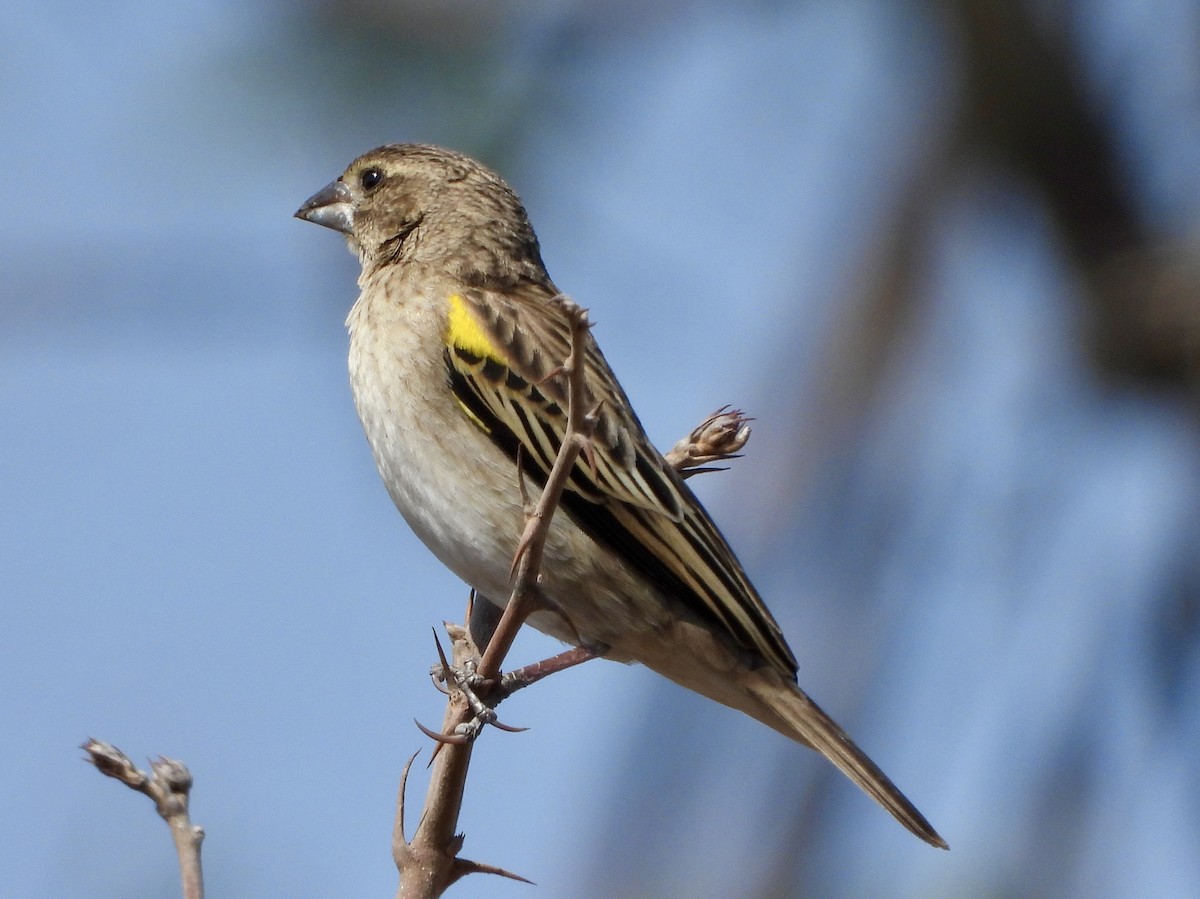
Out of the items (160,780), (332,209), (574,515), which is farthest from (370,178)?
(160,780)

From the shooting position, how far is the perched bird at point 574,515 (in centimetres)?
518

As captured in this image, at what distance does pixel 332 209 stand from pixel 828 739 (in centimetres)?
314

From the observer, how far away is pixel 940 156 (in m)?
8.12

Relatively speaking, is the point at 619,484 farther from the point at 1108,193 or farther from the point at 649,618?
the point at 1108,193

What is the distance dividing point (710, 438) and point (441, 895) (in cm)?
181

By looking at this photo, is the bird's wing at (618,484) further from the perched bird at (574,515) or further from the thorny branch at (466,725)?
the thorny branch at (466,725)

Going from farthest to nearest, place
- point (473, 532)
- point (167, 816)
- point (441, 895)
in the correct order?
point (473, 532) < point (441, 895) < point (167, 816)

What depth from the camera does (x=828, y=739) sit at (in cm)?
518

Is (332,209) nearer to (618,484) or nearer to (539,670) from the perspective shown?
(618,484)

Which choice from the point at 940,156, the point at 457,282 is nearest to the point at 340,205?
the point at 457,282

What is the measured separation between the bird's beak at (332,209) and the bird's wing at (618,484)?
143cm

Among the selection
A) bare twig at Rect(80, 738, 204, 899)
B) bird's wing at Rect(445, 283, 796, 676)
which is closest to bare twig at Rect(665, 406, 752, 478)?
bird's wing at Rect(445, 283, 796, 676)

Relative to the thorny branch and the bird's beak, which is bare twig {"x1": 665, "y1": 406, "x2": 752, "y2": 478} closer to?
the thorny branch

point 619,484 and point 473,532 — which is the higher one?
point 619,484
